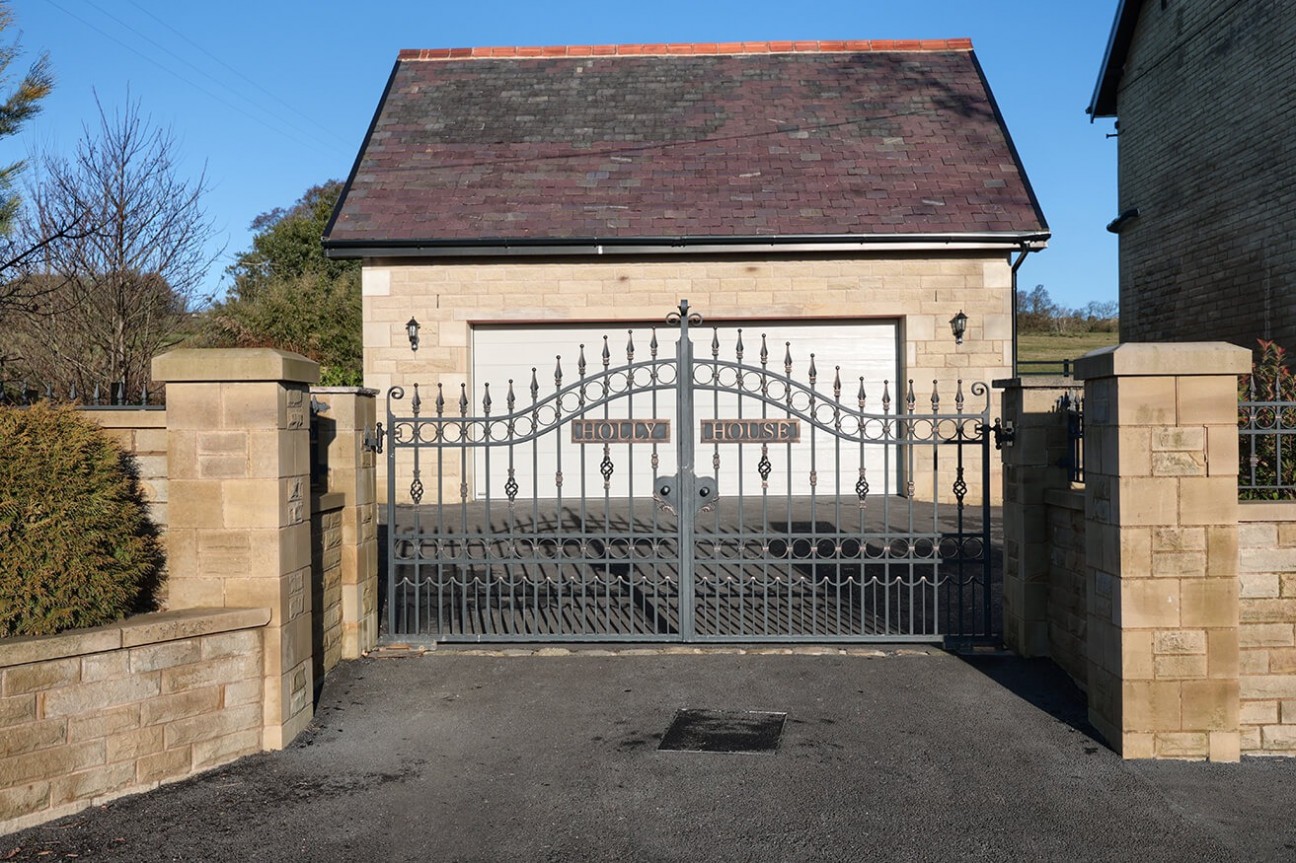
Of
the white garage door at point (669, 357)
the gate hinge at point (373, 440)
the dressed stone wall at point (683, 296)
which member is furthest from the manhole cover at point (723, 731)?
the dressed stone wall at point (683, 296)

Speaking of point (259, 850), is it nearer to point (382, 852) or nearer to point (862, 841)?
point (382, 852)

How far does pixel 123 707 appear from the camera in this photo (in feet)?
15.1

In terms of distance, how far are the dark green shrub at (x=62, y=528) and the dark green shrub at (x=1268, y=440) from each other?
551 centimetres

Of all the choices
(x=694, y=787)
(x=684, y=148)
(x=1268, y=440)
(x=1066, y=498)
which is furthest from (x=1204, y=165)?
(x=694, y=787)

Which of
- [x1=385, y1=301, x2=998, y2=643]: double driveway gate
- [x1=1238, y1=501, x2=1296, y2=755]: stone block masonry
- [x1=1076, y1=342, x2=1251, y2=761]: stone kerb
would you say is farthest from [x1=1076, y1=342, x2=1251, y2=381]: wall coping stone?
[x1=385, y1=301, x2=998, y2=643]: double driveway gate

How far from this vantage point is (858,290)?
14625 mm

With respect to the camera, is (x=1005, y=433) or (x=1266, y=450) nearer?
(x=1266, y=450)

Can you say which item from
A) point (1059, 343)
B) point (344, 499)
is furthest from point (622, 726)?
point (1059, 343)

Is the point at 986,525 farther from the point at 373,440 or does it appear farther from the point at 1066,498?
the point at 373,440

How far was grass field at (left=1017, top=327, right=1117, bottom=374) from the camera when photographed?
27609mm

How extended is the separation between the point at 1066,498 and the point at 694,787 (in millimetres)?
2946

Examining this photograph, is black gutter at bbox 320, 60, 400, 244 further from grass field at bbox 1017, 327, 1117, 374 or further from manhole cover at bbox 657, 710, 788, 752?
grass field at bbox 1017, 327, 1117, 374

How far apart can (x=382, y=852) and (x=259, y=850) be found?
1.60 ft

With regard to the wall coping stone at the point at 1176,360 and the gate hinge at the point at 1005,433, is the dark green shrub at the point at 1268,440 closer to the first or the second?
the wall coping stone at the point at 1176,360
